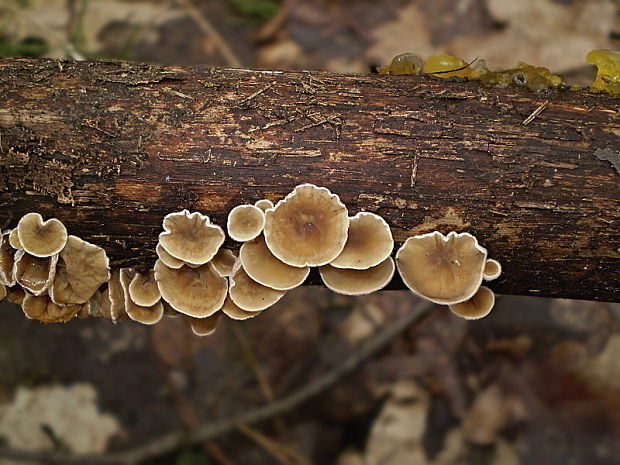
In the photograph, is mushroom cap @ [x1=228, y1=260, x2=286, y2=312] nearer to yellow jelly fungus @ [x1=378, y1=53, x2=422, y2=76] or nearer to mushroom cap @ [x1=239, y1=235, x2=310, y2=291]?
mushroom cap @ [x1=239, y1=235, x2=310, y2=291]

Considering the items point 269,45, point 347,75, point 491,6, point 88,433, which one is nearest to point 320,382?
point 88,433

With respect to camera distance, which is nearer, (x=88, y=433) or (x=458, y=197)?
(x=458, y=197)

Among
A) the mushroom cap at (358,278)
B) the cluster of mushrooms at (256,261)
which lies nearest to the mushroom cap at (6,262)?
the cluster of mushrooms at (256,261)

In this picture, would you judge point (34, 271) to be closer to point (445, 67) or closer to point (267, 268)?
point (267, 268)

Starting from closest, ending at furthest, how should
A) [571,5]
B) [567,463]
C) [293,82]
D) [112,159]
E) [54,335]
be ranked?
[112,159], [293,82], [567,463], [54,335], [571,5]

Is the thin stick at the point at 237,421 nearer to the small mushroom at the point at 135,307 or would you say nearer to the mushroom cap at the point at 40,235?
the small mushroom at the point at 135,307

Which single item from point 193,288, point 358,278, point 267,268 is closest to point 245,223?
point 267,268

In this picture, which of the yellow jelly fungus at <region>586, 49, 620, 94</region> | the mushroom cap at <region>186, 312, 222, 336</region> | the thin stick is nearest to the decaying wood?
the yellow jelly fungus at <region>586, 49, 620, 94</region>

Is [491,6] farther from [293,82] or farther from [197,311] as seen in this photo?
[197,311]
